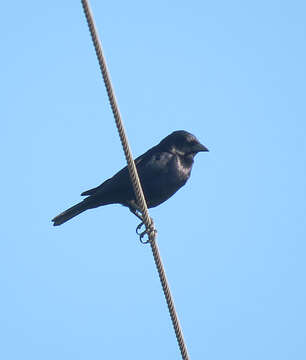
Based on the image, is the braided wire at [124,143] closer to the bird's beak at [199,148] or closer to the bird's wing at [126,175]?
the bird's wing at [126,175]

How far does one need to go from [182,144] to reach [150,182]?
2.31 ft

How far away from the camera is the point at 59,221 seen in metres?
7.11

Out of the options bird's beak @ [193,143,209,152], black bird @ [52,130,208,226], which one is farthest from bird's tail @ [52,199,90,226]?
bird's beak @ [193,143,209,152]

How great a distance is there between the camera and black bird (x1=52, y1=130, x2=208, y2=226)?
695 cm

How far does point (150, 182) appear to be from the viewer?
22.8 feet

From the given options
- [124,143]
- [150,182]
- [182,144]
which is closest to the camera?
[124,143]

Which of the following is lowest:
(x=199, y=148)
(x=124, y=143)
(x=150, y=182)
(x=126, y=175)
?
(x=124, y=143)

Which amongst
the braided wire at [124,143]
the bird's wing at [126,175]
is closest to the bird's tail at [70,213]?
the bird's wing at [126,175]

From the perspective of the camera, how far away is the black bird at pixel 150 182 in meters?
6.95

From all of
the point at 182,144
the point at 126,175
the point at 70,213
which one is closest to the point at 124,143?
the point at 126,175

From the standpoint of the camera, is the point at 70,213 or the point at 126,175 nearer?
the point at 126,175

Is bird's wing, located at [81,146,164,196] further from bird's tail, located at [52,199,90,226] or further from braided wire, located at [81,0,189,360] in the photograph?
braided wire, located at [81,0,189,360]

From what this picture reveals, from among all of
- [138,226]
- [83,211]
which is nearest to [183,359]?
[138,226]

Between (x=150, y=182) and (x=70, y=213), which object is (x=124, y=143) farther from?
(x=70, y=213)
